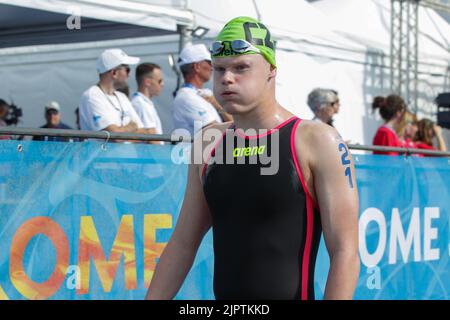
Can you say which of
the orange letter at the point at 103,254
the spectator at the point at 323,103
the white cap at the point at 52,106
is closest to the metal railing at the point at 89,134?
the orange letter at the point at 103,254

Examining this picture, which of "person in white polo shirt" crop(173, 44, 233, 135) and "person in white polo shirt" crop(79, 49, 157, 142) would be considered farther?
"person in white polo shirt" crop(173, 44, 233, 135)

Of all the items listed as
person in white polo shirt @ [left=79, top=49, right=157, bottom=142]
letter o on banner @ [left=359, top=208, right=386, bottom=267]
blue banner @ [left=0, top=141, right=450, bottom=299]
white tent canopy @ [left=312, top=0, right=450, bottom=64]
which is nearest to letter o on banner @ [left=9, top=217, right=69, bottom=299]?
blue banner @ [left=0, top=141, right=450, bottom=299]

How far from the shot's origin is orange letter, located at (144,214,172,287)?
527 cm

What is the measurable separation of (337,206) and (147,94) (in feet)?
17.5

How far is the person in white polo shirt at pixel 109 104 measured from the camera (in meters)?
6.81

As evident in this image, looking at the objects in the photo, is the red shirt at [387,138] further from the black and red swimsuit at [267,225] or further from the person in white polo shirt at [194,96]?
the black and red swimsuit at [267,225]

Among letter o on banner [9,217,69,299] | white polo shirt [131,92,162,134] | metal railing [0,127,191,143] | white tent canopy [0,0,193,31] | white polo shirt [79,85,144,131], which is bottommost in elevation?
letter o on banner [9,217,69,299]

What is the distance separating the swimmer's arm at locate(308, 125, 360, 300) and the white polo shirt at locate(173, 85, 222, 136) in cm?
399

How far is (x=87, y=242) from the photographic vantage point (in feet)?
16.2

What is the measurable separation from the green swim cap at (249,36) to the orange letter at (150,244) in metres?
2.25

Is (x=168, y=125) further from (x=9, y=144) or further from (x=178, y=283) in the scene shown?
(x=178, y=283)

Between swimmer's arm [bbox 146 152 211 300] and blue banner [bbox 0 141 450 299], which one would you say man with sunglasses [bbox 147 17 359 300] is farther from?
blue banner [bbox 0 141 450 299]

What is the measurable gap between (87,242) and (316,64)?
21.5 ft
